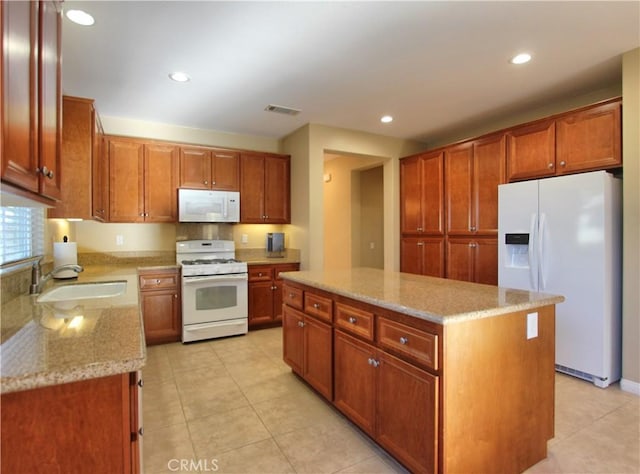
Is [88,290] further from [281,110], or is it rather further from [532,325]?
[532,325]

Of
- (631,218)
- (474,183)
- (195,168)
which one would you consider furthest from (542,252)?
(195,168)

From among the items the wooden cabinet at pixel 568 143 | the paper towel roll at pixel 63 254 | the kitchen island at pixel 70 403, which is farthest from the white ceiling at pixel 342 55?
the kitchen island at pixel 70 403

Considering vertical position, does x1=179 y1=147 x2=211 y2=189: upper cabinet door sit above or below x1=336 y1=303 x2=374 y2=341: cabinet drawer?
above

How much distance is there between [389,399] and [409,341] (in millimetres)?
370

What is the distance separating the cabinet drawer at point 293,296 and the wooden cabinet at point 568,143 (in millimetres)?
2473

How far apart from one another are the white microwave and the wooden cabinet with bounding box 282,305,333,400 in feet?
5.96

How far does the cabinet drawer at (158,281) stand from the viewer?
373 cm

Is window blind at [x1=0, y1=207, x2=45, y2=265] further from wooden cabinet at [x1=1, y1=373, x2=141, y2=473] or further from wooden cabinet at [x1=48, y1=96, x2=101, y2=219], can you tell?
wooden cabinet at [x1=1, y1=373, x2=141, y2=473]

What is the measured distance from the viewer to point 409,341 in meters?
1.61

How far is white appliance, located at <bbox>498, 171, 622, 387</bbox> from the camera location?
2.68 meters

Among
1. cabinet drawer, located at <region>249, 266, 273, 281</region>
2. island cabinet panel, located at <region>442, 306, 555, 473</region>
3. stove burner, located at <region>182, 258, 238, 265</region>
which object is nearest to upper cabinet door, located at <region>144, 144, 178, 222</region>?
stove burner, located at <region>182, 258, 238, 265</region>

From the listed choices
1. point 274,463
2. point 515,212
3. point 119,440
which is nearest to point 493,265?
point 515,212

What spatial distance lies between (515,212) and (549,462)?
6.91ft

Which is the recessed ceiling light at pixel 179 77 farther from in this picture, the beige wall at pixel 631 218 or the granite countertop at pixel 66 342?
the beige wall at pixel 631 218
